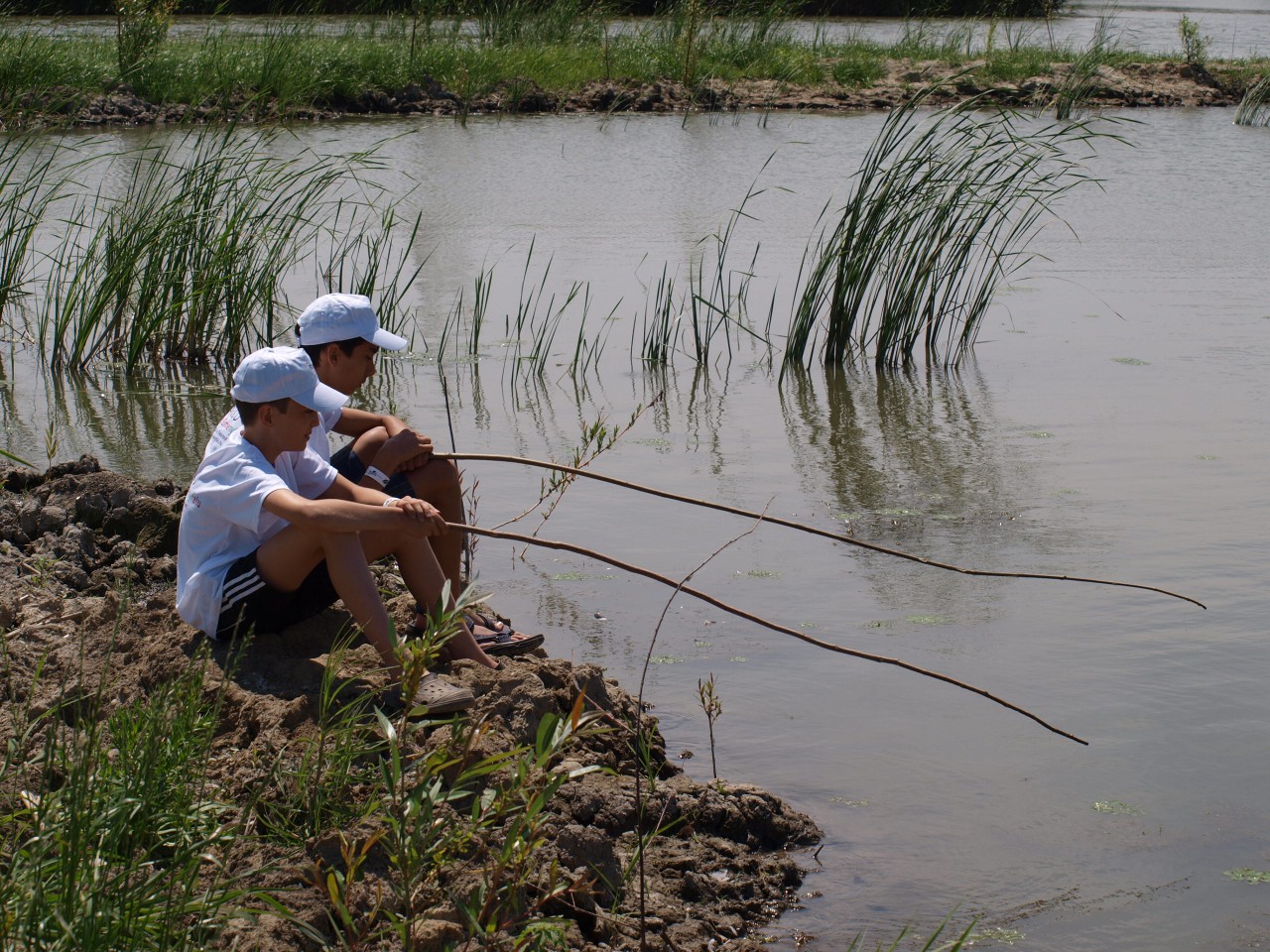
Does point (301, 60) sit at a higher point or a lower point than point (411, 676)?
higher

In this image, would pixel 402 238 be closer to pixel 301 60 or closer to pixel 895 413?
pixel 895 413

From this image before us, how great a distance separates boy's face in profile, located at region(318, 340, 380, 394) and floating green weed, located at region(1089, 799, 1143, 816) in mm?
2079

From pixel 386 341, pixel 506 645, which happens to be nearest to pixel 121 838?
pixel 506 645

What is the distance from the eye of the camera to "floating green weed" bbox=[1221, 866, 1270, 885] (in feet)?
9.39

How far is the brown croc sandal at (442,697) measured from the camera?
2.82m

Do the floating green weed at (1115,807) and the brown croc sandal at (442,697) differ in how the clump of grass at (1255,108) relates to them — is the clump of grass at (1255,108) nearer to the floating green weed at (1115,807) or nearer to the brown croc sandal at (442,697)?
the floating green weed at (1115,807)

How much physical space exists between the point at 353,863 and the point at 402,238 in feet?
27.4

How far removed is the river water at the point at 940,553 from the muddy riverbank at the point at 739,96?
754cm

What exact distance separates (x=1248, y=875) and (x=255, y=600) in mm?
2163

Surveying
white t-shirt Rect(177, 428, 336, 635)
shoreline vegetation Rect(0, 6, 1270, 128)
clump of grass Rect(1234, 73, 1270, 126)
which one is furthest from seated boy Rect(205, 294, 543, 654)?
clump of grass Rect(1234, 73, 1270, 126)

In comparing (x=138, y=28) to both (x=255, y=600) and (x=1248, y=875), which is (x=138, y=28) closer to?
(x=255, y=600)

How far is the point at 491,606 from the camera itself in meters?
4.17

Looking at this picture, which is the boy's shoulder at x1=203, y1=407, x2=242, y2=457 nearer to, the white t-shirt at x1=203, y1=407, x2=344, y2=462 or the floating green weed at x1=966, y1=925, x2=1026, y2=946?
the white t-shirt at x1=203, y1=407, x2=344, y2=462

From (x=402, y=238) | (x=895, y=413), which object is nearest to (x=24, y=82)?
(x=402, y=238)
